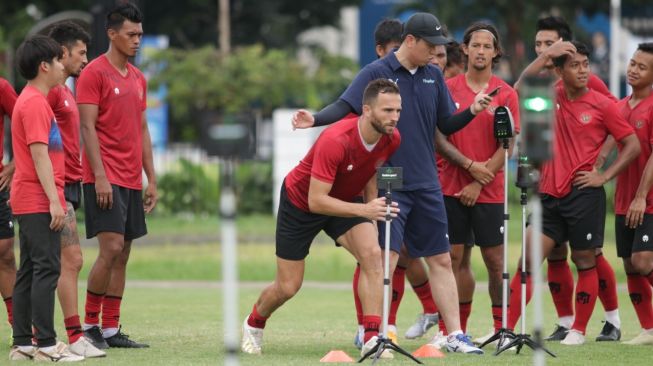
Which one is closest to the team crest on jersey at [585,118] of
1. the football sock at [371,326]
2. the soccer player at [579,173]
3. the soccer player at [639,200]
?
the soccer player at [579,173]

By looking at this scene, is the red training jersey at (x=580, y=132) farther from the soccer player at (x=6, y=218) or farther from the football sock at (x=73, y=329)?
the soccer player at (x=6, y=218)

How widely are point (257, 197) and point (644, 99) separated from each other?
16.9m

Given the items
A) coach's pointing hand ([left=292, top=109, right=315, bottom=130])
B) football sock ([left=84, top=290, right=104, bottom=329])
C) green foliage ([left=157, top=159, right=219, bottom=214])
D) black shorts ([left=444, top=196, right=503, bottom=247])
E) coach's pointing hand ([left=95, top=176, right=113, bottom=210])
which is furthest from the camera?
green foliage ([left=157, top=159, right=219, bottom=214])

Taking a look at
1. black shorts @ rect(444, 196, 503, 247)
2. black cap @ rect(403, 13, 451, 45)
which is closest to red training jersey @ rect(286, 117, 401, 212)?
black cap @ rect(403, 13, 451, 45)

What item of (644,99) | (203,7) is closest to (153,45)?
(203,7)

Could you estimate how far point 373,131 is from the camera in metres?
10.5

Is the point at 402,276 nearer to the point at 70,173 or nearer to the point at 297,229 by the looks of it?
the point at 297,229

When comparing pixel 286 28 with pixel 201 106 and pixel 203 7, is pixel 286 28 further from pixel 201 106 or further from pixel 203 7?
pixel 201 106

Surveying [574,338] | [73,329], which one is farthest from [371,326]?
[574,338]

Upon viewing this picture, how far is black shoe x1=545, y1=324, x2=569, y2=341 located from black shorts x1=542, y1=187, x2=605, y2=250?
87 centimetres

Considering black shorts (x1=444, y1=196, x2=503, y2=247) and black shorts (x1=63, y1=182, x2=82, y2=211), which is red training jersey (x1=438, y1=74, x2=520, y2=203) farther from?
black shorts (x1=63, y1=182, x2=82, y2=211)

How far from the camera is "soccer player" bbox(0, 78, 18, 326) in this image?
37.5ft

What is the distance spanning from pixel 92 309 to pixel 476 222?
329 cm

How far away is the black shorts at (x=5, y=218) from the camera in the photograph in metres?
11.5
